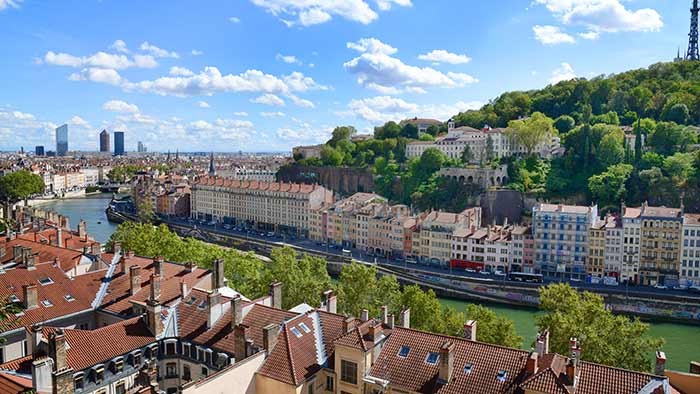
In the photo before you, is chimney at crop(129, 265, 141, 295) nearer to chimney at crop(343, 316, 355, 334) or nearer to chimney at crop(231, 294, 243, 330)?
chimney at crop(231, 294, 243, 330)

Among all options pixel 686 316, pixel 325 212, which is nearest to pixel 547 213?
pixel 686 316

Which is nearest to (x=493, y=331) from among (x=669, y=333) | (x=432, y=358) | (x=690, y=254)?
(x=432, y=358)

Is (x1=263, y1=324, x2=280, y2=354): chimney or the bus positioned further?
the bus

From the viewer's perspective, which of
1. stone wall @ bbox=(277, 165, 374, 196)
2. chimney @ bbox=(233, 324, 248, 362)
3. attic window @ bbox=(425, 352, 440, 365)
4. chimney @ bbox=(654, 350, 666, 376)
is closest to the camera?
chimney @ bbox=(654, 350, 666, 376)

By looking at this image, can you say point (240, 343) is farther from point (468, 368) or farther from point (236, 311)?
point (468, 368)

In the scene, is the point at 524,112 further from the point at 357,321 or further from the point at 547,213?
the point at 357,321

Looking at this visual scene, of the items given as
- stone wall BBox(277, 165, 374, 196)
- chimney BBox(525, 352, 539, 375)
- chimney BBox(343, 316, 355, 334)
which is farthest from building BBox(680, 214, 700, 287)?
stone wall BBox(277, 165, 374, 196)
